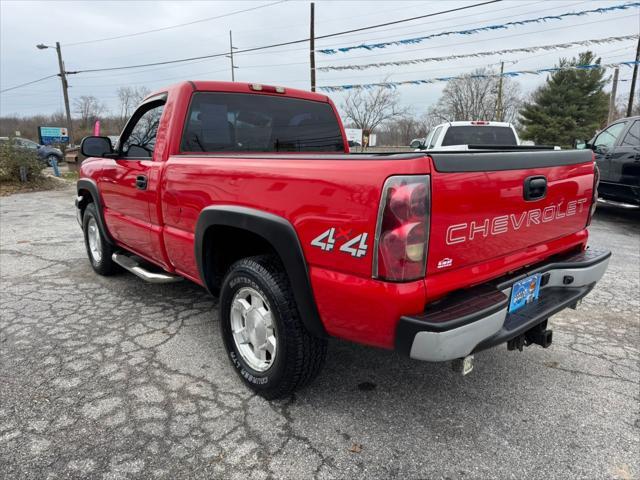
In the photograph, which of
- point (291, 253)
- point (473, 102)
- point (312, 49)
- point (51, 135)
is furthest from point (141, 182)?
point (473, 102)

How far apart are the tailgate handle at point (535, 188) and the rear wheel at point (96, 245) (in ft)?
13.1

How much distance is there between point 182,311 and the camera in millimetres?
3889

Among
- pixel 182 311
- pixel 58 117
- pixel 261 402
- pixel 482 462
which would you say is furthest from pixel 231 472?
A: pixel 58 117

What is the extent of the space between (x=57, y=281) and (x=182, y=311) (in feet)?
6.00

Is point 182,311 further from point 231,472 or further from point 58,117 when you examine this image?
point 58,117

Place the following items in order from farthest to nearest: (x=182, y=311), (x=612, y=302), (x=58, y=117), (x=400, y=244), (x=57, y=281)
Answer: (x=58, y=117) < (x=57, y=281) < (x=612, y=302) < (x=182, y=311) < (x=400, y=244)

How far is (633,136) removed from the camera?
25.2 ft

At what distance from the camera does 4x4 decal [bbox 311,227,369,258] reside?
5.93ft

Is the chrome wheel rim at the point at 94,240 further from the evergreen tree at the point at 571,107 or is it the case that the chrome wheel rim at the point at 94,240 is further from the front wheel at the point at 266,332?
the evergreen tree at the point at 571,107

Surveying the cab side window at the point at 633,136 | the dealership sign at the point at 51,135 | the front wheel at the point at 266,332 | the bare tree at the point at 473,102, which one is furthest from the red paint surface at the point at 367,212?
the bare tree at the point at 473,102

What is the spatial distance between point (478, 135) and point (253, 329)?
7.16 meters

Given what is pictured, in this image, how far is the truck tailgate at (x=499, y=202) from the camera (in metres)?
1.82

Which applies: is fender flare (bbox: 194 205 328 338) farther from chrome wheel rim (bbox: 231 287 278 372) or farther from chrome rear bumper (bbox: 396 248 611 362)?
chrome rear bumper (bbox: 396 248 611 362)

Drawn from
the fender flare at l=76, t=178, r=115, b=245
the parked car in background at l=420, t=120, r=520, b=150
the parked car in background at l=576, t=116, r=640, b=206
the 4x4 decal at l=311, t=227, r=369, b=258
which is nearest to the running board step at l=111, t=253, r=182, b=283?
the fender flare at l=76, t=178, r=115, b=245
